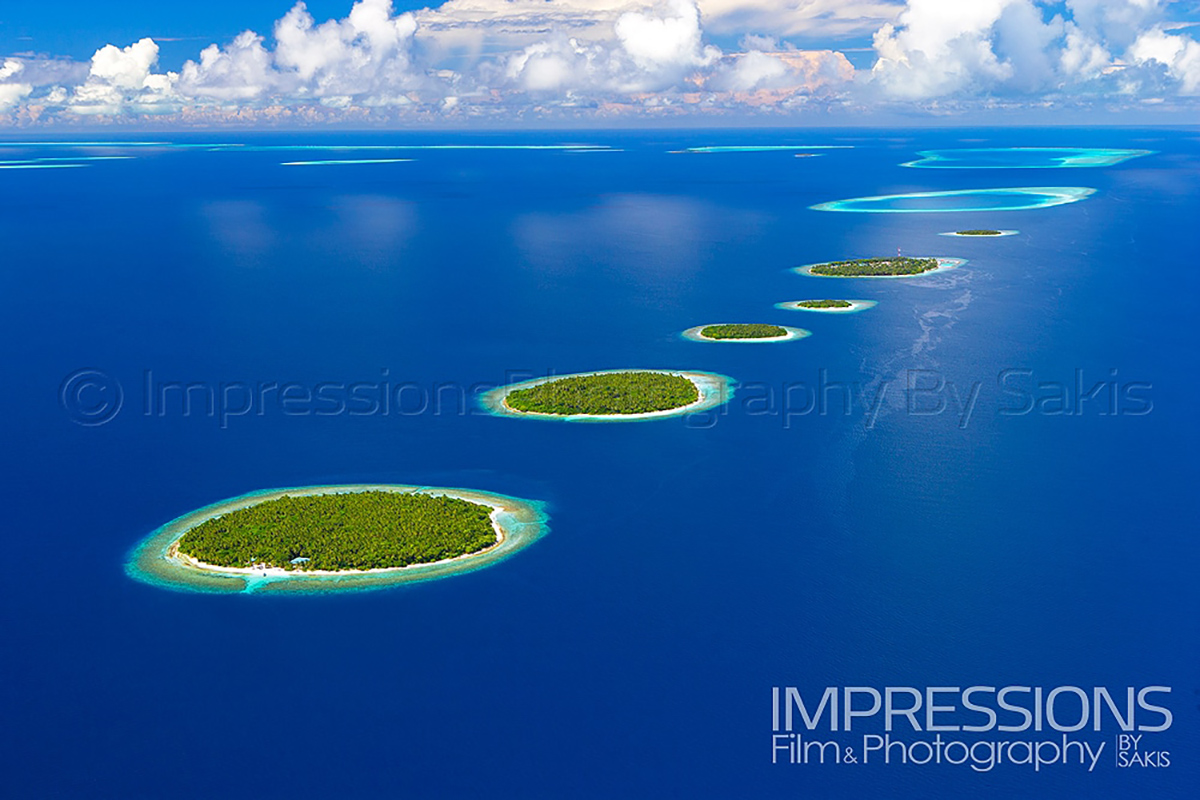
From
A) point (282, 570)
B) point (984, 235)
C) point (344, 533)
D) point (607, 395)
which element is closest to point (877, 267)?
point (984, 235)

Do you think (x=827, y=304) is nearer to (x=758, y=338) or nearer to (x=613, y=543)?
(x=758, y=338)

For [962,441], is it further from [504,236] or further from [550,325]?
[504,236]

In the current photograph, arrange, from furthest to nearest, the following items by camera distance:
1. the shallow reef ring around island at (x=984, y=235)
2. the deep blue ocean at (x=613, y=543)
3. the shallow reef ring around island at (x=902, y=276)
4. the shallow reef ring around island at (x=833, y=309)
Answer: the shallow reef ring around island at (x=984, y=235), the shallow reef ring around island at (x=902, y=276), the shallow reef ring around island at (x=833, y=309), the deep blue ocean at (x=613, y=543)

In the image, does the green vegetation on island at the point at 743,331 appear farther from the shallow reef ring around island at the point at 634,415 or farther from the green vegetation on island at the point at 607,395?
the green vegetation on island at the point at 607,395

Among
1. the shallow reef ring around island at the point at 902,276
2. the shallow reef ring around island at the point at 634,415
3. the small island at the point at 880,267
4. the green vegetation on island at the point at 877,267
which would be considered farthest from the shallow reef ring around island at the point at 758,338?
the green vegetation on island at the point at 877,267

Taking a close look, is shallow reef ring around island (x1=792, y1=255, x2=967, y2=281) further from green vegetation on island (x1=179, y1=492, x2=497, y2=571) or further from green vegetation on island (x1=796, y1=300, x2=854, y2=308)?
green vegetation on island (x1=179, y1=492, x2=497, y2=571)

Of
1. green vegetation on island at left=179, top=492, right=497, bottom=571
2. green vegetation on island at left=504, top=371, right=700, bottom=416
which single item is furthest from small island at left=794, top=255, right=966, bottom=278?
green vegetation on island at left=179, top=492, right=497, bottom=571

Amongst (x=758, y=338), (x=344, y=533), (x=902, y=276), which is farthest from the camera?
(x=902, y=276)
